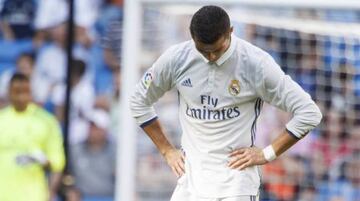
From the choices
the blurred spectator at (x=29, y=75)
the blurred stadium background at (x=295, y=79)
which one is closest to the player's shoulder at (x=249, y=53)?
the blurred stadium background at (x=295, y=79)

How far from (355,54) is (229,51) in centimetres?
349

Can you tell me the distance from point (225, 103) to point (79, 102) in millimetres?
5855

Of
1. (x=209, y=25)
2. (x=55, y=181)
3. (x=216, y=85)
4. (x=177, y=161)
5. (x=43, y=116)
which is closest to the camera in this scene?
(x=209, y=25)

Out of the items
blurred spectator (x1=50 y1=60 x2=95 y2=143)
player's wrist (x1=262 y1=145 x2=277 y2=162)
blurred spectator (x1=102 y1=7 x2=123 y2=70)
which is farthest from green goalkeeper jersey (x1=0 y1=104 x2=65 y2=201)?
player's wrist (x1=262 y1=145 x2=277 y2=162)

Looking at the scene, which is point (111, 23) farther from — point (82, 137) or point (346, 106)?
point (346, 106)

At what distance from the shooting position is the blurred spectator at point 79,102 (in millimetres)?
10906

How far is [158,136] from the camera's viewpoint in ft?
18.5

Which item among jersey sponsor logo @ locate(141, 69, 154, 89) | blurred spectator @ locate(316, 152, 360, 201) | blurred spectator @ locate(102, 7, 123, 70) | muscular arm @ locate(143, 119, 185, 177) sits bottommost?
blurred spectator @ locate(316, 152, 360, 201)

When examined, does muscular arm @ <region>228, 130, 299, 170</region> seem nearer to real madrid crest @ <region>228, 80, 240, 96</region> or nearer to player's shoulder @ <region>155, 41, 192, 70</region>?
real madrid crest @ <region>228, 80, 240, 96</region>

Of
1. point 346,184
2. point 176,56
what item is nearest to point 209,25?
point 176,56

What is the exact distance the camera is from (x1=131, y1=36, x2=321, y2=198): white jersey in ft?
16.9

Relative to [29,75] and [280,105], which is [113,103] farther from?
[280,105]

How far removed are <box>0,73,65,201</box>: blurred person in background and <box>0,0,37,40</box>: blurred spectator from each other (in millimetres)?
1167

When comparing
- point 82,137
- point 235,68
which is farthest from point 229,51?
point 82,137
